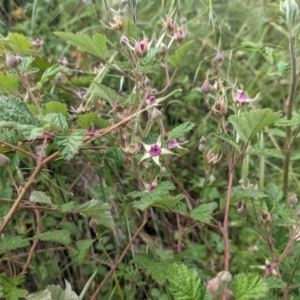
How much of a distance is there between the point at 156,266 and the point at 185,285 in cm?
18

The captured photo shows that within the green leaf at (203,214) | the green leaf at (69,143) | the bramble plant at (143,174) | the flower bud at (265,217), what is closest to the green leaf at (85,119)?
the bramble plant at (143,174)

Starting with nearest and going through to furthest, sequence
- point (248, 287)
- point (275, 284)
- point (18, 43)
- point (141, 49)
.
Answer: point (248, 287), point (275, 284), point (141, 49), point (18, 43)

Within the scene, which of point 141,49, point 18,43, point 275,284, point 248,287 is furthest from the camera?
point 18,43

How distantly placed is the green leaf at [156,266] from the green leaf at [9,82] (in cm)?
34

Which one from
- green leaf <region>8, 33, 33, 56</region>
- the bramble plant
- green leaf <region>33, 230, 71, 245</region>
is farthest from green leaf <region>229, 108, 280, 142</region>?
green leaf <region>8, 33, 33, 56</region>

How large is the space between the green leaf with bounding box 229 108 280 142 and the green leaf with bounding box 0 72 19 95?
1.16 feet

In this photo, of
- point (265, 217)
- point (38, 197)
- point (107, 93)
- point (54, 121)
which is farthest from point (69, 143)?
point (265, 217)

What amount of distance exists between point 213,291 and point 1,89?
0.50m

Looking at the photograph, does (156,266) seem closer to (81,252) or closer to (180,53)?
(81,252)

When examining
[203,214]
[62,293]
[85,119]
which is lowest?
[62,293]

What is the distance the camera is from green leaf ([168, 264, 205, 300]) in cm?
53

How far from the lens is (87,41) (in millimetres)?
796

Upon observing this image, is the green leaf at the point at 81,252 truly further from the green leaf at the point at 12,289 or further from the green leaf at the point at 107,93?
the green leaf at the point at 107,93

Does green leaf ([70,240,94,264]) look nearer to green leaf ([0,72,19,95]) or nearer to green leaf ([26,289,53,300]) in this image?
green leaf ([26,289,53,300])
